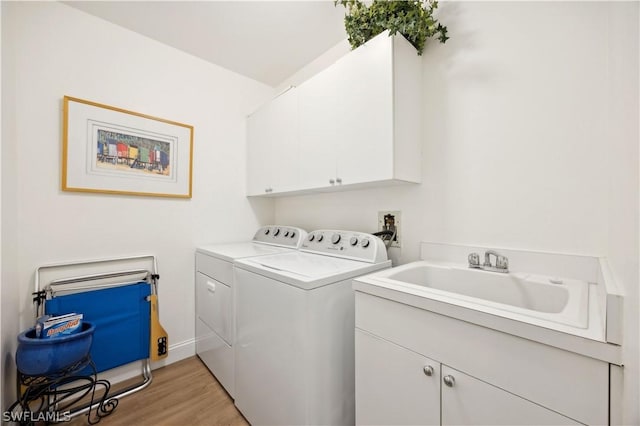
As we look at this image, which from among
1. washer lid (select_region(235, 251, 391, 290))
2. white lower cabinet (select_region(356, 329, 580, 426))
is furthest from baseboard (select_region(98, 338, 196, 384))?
white lower cabinet (select_region(356, 329, 580, 426))

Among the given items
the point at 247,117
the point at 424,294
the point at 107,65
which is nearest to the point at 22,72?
the point at 107,65

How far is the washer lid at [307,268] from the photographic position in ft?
3.48

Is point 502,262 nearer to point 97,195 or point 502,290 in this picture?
point 502,290

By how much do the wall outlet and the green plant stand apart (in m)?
1.02

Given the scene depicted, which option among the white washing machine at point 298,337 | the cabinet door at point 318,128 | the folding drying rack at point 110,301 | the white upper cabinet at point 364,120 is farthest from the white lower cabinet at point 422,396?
the folding drying rack at point 110,301

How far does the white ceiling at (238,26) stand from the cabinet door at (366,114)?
0.55 meters

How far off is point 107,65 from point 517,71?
254cm

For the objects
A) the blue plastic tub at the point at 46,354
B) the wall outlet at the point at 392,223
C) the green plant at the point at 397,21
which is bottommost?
the blue plastic tub at the point at 46,354

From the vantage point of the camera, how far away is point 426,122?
1.47 m

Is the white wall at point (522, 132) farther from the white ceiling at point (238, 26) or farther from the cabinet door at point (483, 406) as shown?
the white ceiling at point (238, 26)

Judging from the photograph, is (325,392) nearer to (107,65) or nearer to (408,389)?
(408,389)

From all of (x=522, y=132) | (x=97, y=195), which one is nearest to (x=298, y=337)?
(x=522, y=132)

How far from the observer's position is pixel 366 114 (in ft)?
4.51

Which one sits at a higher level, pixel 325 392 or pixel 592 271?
pixel 592 271
